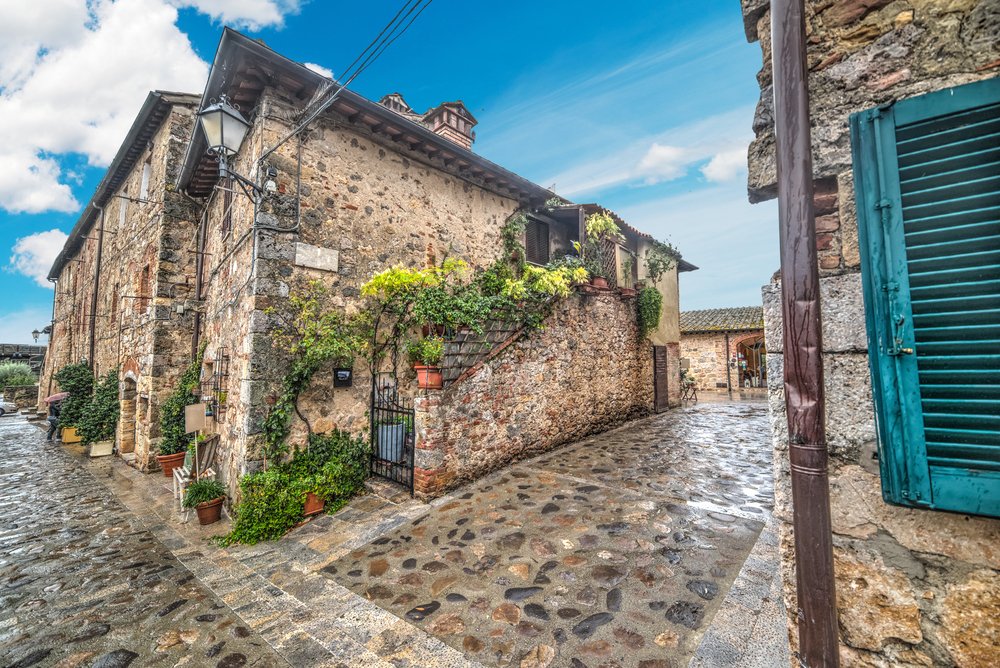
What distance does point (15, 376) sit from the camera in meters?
24.7

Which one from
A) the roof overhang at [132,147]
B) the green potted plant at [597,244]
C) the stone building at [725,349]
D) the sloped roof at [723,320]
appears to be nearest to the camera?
the roof overhang at [132,147]

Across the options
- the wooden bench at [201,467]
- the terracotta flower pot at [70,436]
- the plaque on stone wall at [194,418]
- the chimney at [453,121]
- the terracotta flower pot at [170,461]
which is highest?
the chimney at [453,121]

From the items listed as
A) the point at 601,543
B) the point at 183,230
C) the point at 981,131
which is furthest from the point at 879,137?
the point at 183,230

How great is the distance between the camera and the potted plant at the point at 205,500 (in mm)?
5281

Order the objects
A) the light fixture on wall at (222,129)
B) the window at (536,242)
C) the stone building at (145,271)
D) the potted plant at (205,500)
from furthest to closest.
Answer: the window at (536,242) < the stone building at (145,271) < the potted plant at (205,500) < the light fixture on wall at (222,129)

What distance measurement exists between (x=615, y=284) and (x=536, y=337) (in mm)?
4828

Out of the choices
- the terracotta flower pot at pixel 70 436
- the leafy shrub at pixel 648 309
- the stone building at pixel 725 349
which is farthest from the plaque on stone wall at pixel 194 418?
the stone building at pixel 725 349

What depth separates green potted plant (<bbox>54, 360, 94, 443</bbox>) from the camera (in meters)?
11.9

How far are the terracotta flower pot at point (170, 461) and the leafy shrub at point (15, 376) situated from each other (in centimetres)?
2629

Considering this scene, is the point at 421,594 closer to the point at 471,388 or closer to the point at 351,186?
the point at 471,388

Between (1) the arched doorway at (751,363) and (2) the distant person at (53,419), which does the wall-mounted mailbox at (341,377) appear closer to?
(2) the distant person at (53,419)

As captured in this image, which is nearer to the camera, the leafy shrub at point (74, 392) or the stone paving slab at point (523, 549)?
the stone paving slab at point (523, 549)

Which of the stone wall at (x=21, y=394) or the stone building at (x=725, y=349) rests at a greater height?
the stone building at (x=725, y=349)

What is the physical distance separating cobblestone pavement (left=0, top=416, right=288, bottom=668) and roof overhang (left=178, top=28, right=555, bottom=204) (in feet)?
17.7
